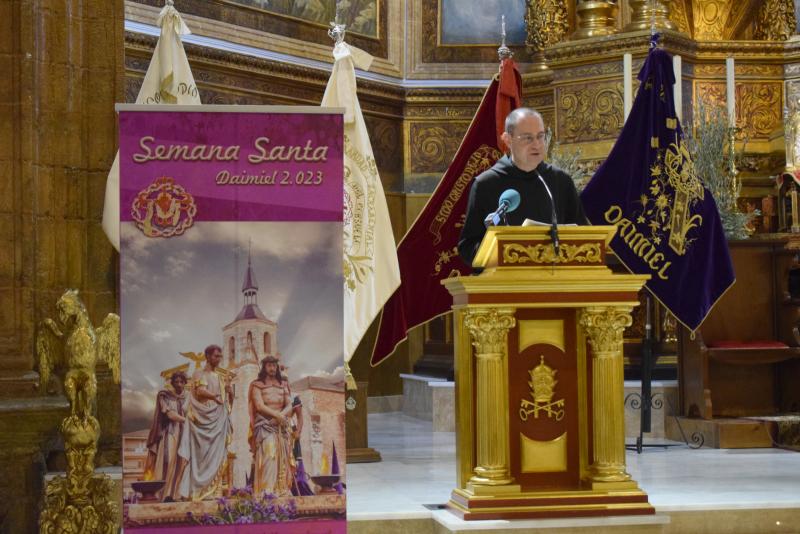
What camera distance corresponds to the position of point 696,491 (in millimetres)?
5695

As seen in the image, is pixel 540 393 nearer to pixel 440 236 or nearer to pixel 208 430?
pixel 208 430

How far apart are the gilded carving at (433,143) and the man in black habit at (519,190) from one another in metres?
4.97

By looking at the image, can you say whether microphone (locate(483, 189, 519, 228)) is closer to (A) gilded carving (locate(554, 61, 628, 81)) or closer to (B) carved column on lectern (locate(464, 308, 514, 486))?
(B) carved column on lectern (locate(464, 308, 514, 486))

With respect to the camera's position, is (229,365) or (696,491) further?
(696,491)

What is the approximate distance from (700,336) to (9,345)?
4341mm

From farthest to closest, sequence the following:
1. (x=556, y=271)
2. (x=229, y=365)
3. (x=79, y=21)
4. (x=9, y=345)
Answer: (x=79, y=21), (x=9, y=345), (x=556, y=271), (x=229, y=365)

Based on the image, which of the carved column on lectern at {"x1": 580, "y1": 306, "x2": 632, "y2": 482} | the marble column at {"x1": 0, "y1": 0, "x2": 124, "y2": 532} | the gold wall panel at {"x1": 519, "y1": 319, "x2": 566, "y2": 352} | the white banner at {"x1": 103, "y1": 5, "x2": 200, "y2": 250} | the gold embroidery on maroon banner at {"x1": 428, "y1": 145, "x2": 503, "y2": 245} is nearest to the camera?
the carved column on lectern at {"x1": 580, "y1": 306, "x2": 632, "y2": 482}

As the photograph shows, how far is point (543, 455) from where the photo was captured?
5.05 meters

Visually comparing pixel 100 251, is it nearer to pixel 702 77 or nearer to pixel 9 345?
pixel 9 345

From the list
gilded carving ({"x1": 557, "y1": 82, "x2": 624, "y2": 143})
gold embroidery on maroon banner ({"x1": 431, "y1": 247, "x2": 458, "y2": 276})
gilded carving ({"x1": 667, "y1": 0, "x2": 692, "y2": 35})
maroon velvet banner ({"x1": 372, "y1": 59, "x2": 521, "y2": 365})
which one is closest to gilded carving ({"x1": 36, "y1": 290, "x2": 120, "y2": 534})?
maroon velvet banner ({"x1": 372, "y1": 59, "x2": 521, "y2": 365})

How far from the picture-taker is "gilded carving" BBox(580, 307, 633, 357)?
198 inches

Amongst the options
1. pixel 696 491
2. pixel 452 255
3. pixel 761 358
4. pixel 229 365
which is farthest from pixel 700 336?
pixel 229 365

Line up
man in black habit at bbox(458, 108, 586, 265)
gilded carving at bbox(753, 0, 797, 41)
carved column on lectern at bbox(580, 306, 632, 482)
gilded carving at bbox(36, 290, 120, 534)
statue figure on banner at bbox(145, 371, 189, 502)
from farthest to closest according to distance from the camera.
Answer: gilded carving at bbox(753, 0, 797, 41) → man in black habit at bbox(458, 108, 586, 265) → carved column on lectern at bbox(580, 306, 632, 482) → gilded carving at bbox(36, 290, 120, 534) → statue figure on banner at bbox(145, 371, 189, 502)

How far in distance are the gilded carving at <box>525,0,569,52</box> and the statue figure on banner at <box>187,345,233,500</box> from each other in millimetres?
7008
